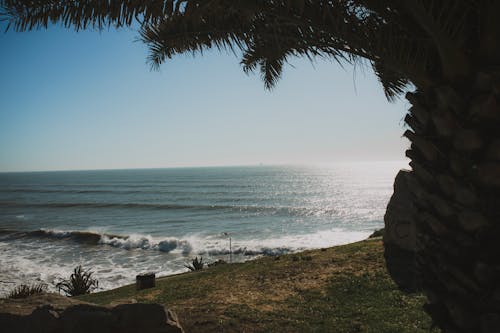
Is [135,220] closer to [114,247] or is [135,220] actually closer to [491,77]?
[114,247]

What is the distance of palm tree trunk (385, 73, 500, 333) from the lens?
2.63 m

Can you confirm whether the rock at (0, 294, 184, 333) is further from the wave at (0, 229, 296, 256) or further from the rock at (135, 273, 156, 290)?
the wave at (0, 229, 296, 256)

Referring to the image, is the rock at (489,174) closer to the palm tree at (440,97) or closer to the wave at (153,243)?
the palm tree at (440,97)

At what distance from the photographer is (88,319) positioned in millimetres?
4977

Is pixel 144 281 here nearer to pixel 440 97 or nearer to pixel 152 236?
pixel 440 97

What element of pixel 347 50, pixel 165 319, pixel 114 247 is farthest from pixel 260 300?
pixel 114 247

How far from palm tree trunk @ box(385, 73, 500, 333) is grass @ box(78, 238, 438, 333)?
318 cm

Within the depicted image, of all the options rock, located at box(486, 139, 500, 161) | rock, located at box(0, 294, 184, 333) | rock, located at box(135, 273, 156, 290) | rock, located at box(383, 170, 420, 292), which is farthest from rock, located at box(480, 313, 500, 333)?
rock, located at box(135, 273, 156, 290)

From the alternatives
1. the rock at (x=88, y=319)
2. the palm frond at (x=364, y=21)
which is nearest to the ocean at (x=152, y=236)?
the rock at (x=88, y=319)

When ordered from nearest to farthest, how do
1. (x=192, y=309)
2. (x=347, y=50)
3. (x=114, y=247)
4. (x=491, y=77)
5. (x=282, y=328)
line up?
(x=491, y=77), (x=347, y=50), (x=282, y=328), (x=192, y=309), (x=114, y=247)

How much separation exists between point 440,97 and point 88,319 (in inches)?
209

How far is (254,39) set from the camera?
4.76 metres

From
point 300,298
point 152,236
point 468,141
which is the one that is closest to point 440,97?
point 468,141

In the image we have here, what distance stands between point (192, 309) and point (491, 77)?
6714mm
